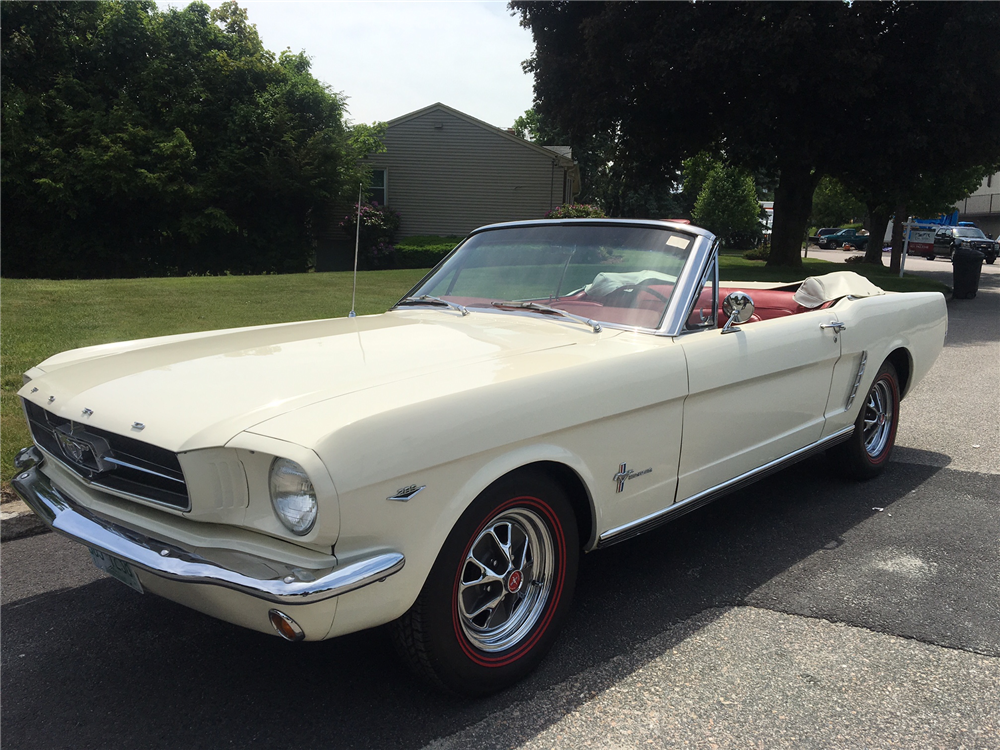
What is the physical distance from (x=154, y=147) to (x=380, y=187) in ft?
24.3

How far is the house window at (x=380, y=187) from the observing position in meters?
27.0

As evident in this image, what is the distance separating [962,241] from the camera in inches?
1485

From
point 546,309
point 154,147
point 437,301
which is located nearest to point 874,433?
point 546,309

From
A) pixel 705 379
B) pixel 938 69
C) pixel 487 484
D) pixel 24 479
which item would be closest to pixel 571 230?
pixel 705 379

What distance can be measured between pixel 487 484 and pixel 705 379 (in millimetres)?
1260

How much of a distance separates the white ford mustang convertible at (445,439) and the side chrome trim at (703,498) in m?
0.02

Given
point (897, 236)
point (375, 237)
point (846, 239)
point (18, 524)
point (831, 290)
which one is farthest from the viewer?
point (846, 239)

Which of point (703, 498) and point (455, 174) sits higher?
point (455, 174)

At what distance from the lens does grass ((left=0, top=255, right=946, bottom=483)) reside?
7316mm

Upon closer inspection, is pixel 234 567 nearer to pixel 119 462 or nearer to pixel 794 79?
pixel 119 462

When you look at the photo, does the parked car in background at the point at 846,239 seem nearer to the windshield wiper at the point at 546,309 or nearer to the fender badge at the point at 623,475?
the windshield wiper at the point at 546,309

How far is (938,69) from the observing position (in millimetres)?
15406

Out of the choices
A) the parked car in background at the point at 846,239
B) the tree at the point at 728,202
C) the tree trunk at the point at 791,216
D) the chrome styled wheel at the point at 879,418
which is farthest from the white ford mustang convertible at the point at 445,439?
the parked car in background at the point at 846,239

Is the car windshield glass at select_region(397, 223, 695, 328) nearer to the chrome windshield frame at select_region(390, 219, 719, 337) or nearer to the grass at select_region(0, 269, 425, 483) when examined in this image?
the chrome windshield frame at select_region(390, 219, 719, 337)
